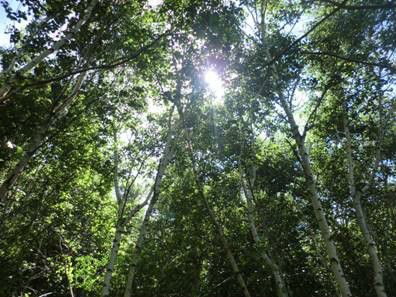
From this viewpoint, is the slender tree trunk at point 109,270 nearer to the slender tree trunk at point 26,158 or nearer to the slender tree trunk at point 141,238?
the slender tree trunk at point 141,238

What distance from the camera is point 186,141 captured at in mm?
13336

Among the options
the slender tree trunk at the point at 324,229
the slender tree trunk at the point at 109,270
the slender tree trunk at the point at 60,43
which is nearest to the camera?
the slender tree trunk at the point at 324,229

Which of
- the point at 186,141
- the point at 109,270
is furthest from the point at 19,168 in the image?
the point at 186,141

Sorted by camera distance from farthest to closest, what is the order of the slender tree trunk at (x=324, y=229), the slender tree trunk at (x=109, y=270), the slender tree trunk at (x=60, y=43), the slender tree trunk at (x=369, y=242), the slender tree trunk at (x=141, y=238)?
the slender tree trunk at (x=369, y=242) → the slender tree trunk at (x=109, y=270) → the slender tree trunk at (x=141, y=238) → the slender tree trunk at (x=60, y=43) → the slender tree trunk at (x=324, y=229)

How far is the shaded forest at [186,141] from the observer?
882 cm

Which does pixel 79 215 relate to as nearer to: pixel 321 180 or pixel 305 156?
pixel 305 156

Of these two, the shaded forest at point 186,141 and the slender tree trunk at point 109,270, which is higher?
the shaded forest at point 186,141

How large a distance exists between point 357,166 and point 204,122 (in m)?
9.05

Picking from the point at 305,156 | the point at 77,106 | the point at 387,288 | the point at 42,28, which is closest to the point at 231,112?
the point at 305,156

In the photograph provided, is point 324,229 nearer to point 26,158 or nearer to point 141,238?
point 141,238

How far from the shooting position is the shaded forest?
8820 mm

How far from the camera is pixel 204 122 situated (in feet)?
43.5

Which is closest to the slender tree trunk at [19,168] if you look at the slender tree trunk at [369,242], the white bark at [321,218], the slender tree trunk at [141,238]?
the slender tree trunk at [141,238]

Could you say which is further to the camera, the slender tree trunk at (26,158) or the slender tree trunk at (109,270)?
the slender tree trunk at (109,270)
